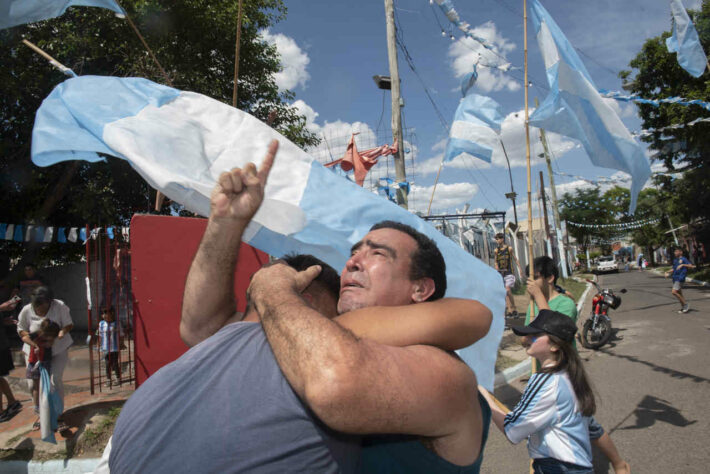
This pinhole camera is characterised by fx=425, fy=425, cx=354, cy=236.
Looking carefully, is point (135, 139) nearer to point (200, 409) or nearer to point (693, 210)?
point (200, 409)

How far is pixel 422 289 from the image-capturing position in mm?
1628

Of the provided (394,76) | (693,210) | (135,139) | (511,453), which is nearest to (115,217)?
(394,76)

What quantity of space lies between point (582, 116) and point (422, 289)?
2854 mm

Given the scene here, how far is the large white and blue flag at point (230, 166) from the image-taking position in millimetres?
2240

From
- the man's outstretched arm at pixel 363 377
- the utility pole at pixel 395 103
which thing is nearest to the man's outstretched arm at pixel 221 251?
the man's outstretched arm at pixel 363 377

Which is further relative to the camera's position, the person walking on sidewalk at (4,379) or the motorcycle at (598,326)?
the motorcycle at (598,326)

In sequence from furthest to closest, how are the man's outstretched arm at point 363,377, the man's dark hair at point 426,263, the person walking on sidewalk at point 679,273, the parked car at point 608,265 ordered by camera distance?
1. the parked car at point 608,265
2. the person walking on sidewalk at point 679,273
3. the man's dark hair at point 426,263
4. the man's outstretched arm at point 363,377

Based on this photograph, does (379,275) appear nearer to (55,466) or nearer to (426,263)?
(426,263)

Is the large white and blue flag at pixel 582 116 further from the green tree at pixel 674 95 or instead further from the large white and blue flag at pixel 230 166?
the green tree at pixel 674 95

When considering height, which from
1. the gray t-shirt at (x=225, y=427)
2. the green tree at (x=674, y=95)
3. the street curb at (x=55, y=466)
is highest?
the green tree at (x=674, y=95)

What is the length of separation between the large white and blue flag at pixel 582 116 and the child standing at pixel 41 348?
5989 millimetres

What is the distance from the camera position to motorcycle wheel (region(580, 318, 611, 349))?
8422mm

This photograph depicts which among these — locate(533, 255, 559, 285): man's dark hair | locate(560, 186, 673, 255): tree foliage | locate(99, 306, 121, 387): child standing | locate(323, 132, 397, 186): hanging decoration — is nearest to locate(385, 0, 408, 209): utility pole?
locate(323, 132, 397, 186): hanging decoration

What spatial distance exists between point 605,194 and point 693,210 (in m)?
33.3
